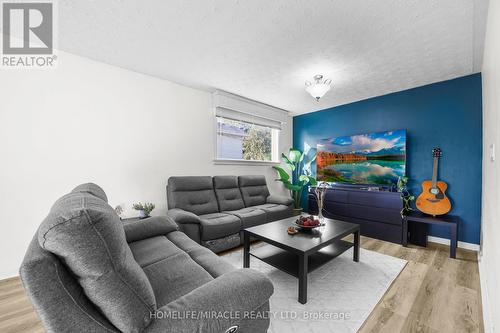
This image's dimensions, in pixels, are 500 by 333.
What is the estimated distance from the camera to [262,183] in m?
3.93

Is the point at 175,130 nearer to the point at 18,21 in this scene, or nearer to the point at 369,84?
the point at 18,21

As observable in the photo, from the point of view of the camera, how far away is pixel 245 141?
4113mm

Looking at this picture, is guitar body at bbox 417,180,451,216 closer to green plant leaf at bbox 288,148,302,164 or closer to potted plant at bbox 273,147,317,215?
potted plant at bbox 273,147,317,215

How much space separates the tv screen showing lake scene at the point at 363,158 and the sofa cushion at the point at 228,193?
1897 millimetres

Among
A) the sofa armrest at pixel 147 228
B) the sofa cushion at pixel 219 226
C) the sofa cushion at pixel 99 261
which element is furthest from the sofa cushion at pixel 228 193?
the sofa cushion at pixel 99 261

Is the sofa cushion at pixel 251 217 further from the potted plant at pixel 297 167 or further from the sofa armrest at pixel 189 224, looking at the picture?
the potted plant at pixel 297 167

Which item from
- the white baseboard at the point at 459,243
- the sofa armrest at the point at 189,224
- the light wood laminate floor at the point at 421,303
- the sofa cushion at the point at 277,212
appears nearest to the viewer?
the light wood laminate floor at the point at 421,303

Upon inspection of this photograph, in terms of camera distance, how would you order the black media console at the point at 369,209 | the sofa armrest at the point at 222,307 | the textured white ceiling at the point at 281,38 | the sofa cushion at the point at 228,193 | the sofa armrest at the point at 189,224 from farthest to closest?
the sofa cushion at the point at 228,193 < the black media console at the point at 369,209 < the sofa armrest at the point at 189,224 < the textured white ceiling at the point at 281,38 < the sofa armrest at the point at 222,307

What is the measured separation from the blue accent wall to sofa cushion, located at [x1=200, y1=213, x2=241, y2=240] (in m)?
2.86

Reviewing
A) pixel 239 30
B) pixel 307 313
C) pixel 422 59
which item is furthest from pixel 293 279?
pixel 422 59

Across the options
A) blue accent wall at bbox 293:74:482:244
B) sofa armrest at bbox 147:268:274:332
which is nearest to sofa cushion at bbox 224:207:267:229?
sofa armrest at bbox 147:268:274:332

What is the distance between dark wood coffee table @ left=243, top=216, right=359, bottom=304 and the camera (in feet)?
5.56

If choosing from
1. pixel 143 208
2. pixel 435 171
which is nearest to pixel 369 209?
pixel 435 171

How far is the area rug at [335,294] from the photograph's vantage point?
4.89ft
